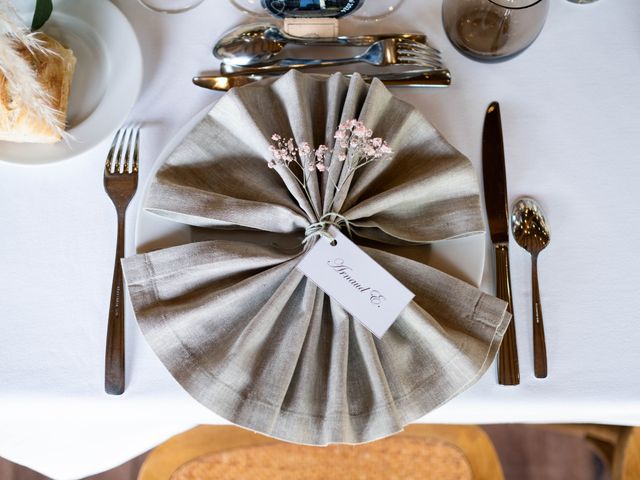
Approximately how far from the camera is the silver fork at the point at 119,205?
60 cm

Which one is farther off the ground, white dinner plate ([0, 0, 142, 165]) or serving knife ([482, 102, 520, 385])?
white dinner plate ([0, 0, 142, 165])

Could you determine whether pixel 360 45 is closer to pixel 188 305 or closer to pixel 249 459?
pixel 188 305

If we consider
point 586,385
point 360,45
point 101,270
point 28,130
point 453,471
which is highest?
point 360,45

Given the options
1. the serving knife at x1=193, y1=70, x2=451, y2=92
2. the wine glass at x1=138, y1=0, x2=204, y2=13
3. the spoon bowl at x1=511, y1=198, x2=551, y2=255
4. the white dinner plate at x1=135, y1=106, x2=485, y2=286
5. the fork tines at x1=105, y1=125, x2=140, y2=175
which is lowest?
the white dinner plate at x1=135, y1=106, x2=485, y2=286

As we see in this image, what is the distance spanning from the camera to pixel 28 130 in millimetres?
587

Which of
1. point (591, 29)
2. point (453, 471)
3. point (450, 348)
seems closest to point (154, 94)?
point (450, 348)

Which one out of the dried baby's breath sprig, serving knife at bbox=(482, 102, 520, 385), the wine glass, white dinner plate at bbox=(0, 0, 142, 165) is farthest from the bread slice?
serving knife at bbox=(482, 102, 520, 385)

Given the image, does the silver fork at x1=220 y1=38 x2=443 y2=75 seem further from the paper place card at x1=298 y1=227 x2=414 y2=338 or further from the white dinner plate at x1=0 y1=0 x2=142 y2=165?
the paper place card at x1=298 y1=227 x2=414 y2=338

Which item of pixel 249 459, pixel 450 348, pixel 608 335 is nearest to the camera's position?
pixel 450 348

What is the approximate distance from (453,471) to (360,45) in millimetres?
666

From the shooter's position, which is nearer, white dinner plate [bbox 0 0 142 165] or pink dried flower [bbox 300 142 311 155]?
pink dried flower [bbox 300 142 311 155]

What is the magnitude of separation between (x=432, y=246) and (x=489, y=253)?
93 mm

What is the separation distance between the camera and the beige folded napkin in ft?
1.72

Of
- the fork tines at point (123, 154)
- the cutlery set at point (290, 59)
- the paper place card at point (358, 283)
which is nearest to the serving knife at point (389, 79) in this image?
the cutlery set at point (290, 59)
